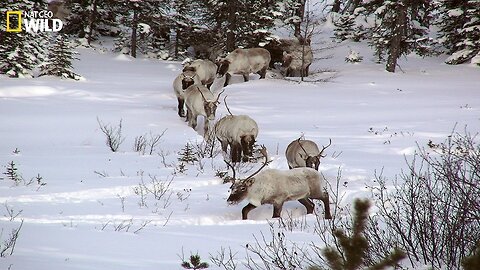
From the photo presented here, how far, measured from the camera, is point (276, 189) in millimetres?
7734

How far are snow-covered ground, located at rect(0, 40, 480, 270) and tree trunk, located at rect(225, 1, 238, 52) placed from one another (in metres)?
2.87

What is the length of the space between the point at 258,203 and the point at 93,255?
3.31 metres

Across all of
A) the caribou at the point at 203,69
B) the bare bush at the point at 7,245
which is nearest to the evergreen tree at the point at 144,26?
the caribou at the point at 203,69

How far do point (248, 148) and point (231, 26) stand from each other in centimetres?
1141

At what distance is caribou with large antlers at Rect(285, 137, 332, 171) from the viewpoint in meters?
9.24

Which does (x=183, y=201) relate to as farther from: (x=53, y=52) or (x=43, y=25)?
(x=43, y=25)

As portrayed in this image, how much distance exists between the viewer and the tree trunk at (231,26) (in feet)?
68.8

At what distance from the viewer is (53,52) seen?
19.4 meters

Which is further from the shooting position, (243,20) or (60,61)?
(243,20)

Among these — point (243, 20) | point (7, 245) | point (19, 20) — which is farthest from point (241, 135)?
point (19, 20)

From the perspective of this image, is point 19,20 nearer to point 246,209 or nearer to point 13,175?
point 13,175

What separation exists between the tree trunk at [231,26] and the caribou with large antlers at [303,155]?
12434 mm

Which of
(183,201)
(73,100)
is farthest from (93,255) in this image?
(73,100)

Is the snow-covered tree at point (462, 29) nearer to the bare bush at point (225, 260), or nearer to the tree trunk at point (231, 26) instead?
the tree trunk at point (231, 26)
